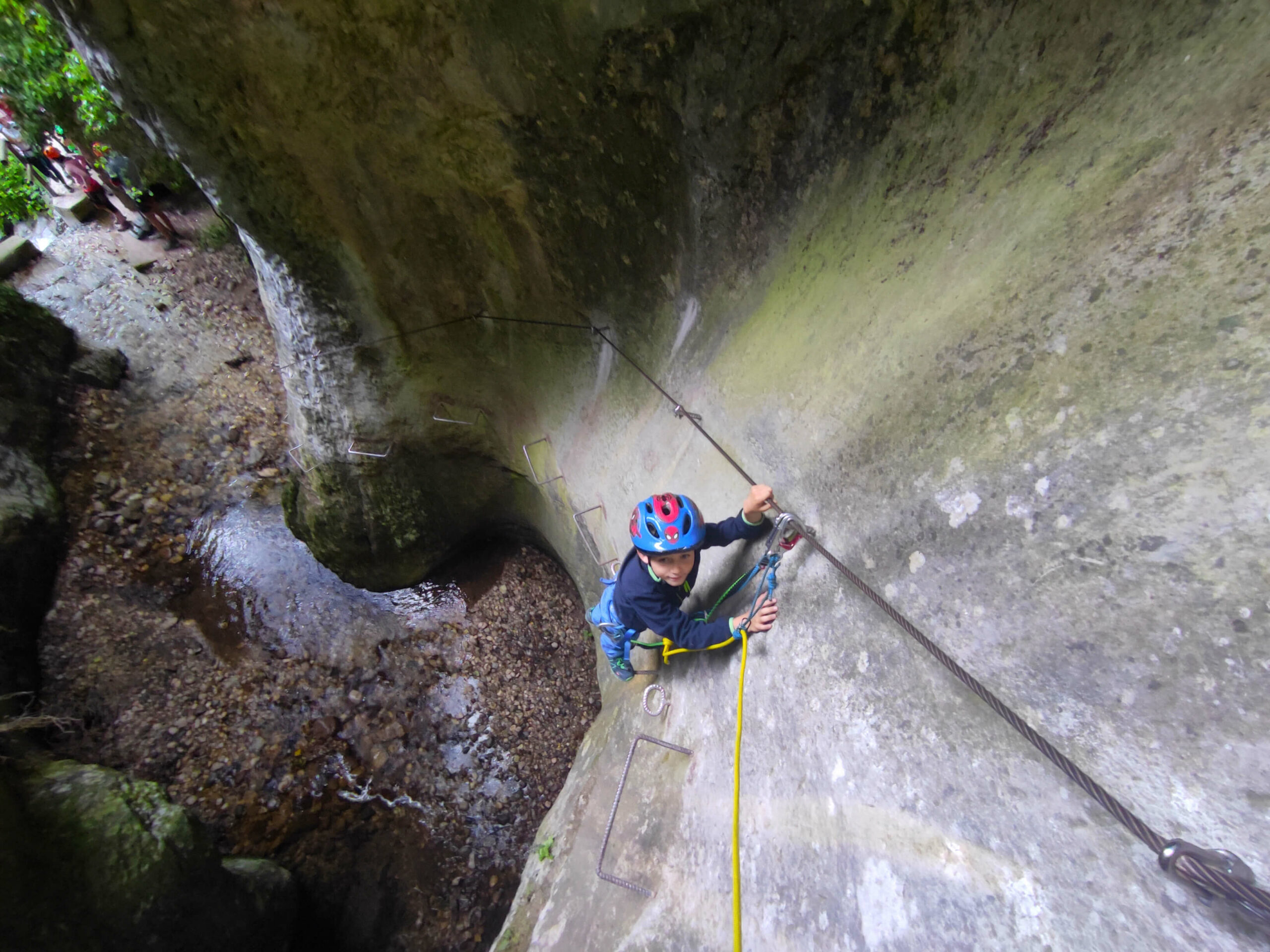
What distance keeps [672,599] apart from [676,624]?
0.18 meters

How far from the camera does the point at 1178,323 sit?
1.13m

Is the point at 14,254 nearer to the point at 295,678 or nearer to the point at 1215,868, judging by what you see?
the point at 295,678

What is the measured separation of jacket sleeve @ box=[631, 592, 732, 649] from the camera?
230 cm

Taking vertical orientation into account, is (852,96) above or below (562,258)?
below

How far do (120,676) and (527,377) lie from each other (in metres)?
4.53

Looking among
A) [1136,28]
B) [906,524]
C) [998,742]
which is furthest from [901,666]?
[1136,28]

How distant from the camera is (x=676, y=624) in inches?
97.2

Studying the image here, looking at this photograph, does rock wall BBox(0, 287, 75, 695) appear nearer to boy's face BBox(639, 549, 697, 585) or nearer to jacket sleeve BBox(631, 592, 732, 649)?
jacket sleeve BBox(631, 592, 732, 649)

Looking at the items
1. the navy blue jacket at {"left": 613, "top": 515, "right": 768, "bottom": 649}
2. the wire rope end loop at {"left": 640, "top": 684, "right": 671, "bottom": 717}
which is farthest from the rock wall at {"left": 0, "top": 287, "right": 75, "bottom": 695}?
the navy blue jacket at {"left": 613, "top": 515, "right": 768, "bottom": 649}

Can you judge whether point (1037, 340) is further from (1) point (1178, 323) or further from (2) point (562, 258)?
(2) point (562, 258)

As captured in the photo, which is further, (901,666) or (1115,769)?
(901,666)

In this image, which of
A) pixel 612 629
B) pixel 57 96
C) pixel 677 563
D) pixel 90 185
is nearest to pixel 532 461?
pixel 612 629

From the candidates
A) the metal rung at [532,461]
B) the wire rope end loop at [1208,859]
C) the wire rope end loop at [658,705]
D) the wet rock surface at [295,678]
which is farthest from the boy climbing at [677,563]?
the wet rock surface at [295,678]

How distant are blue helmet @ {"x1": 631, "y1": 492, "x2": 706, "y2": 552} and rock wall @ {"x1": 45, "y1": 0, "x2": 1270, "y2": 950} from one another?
1.12 ft
